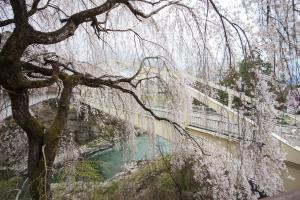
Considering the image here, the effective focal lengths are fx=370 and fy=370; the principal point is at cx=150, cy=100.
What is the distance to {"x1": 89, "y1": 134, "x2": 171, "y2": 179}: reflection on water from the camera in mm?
6258

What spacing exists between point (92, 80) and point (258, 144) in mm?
2016

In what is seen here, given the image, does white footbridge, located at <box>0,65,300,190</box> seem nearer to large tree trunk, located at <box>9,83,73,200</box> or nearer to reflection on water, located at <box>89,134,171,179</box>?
reflection on water, located at <box>89,134,171,179</box>

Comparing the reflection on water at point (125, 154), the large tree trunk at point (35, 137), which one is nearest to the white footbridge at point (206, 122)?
the reflection on water at point (125, 154)

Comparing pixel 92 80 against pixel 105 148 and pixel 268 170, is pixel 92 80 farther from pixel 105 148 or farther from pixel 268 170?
pixel 105 148

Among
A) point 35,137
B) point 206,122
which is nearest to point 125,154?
point 35,137

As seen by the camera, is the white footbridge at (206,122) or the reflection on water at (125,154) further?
the reflection on water at (125,154)

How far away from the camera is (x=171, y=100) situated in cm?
586

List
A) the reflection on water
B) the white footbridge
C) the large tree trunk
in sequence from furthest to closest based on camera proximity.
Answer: the reflection on water
the white footbridge
the large tree trunk

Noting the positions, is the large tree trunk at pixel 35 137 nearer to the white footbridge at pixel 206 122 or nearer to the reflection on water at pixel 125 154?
the white footbridge at pixel 206 122

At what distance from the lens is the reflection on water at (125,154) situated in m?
6.26

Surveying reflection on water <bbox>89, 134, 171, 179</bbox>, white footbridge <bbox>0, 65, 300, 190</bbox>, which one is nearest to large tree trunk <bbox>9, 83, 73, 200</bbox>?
white footbridge <bbox>0, 65, 300, 190</bbox>

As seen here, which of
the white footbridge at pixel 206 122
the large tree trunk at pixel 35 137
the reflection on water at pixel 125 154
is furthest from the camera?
the reflection on water at pixel 125 154

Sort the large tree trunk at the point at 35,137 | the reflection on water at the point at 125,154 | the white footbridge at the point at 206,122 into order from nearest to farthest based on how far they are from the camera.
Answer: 1. the large tree trunk at the point at 35,137
2. the white footbridge at the point at 206,122
3. the reflection on water at the point at 125,154

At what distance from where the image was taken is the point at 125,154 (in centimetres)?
594
